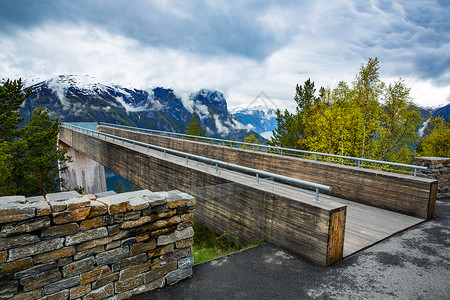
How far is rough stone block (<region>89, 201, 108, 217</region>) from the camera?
3.47 metres

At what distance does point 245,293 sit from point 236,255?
130 cm

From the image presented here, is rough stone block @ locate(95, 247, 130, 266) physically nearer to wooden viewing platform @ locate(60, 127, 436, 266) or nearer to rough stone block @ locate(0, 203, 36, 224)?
rough stone block @ locate(0, 203, 36, 224)

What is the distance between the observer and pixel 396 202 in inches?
296

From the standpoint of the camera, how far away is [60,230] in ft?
10.7

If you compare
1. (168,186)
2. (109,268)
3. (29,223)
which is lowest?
(168,186)

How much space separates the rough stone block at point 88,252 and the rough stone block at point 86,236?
0.17 meters

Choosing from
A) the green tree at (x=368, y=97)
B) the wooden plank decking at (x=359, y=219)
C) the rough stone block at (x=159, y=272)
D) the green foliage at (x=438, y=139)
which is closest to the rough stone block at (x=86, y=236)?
the rough stone block at (x=159, y=272)

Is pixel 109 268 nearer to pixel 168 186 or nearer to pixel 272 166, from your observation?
pixel 168 186

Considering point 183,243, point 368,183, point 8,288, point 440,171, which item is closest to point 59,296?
point 8,288

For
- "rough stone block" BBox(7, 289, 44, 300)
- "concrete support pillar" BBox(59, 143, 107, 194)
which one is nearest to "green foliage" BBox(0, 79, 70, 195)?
"concrete support pillar" BBox(59, 143, 107, 194)

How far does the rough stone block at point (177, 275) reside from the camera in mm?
4297

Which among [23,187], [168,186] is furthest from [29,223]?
[23,187]

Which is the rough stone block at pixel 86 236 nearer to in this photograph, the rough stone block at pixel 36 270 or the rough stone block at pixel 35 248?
the rough stone block at pixel 35 248

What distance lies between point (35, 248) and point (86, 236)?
56cm
